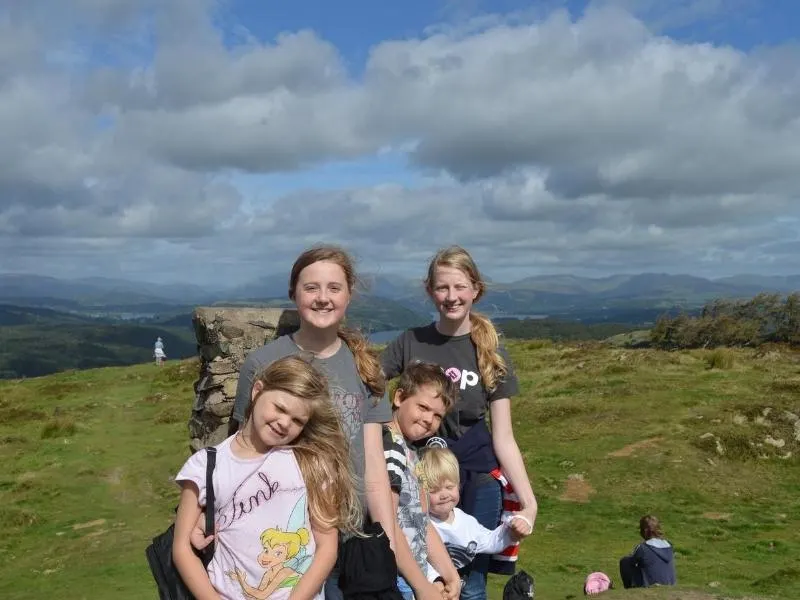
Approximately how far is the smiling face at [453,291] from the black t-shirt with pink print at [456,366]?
236 millimetres

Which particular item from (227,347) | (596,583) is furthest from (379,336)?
(596,583)

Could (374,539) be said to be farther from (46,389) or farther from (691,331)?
(691,331)

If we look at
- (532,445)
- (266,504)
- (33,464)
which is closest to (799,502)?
(532,445)

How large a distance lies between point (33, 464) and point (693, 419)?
15734mm

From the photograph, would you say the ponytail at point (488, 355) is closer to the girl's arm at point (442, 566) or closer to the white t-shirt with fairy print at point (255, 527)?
the girl's arm at point (442, 566)

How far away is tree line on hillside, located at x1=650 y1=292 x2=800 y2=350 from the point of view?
4244 cm

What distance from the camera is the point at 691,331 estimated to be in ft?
143

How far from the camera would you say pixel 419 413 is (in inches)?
178

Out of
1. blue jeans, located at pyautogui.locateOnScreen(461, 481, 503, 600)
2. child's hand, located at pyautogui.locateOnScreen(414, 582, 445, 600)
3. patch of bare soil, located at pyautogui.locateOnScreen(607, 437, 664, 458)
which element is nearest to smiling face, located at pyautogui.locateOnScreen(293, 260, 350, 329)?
child's hand, located at pyautogui.locateOnScreen(414, 582, 445, 600)

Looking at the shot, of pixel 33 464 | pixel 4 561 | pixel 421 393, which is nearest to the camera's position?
pixel 421 393

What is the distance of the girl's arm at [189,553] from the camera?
3463 mm

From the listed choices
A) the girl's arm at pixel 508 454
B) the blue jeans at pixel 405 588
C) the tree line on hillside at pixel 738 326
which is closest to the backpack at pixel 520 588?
the girl's arm at pixel 508 454

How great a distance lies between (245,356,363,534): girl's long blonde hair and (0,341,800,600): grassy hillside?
3935 mm

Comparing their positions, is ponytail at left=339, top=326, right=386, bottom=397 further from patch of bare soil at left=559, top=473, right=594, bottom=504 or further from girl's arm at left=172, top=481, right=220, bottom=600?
patch of bare soil at left=559, top=473, right=594, bottom=504
